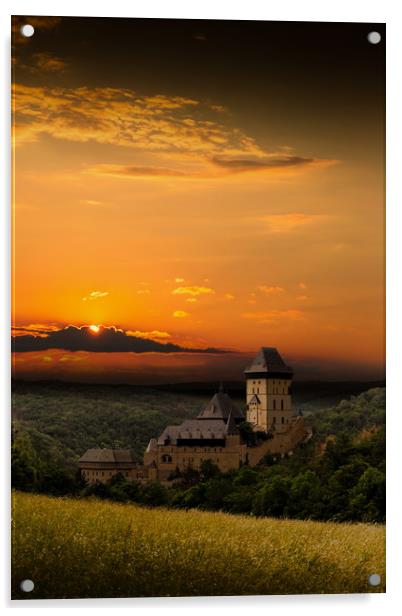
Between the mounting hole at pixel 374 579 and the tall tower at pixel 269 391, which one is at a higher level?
the tall tower at pixel 269 391

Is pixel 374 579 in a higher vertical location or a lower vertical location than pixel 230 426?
lower

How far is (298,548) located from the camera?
274 inches

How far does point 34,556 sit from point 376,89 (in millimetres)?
3866

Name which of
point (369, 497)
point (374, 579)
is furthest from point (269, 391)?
point (374, 579)

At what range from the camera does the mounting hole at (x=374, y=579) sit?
6.96 m

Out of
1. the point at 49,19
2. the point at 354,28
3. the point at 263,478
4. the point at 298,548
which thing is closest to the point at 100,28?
the point at 49,19

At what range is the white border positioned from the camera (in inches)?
264

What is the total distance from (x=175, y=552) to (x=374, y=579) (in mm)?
1345

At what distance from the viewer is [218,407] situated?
7.09m

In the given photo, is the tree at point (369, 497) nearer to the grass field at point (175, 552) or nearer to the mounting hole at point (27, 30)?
the grass field at point (175, 552)

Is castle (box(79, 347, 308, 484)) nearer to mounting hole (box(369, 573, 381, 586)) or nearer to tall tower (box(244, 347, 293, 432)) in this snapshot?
tall tower (box(244, 347, 293, 432))

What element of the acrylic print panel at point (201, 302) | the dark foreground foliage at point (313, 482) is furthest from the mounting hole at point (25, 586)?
the dark foreground foliage at point (313, 482)
